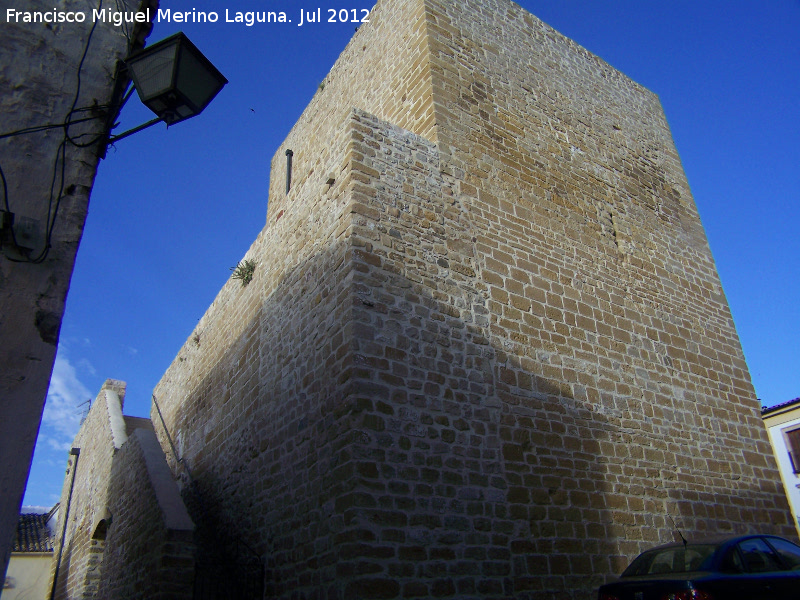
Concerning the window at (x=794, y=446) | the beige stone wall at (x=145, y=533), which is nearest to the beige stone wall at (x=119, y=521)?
the beige stone wall at (x=145, y=533)

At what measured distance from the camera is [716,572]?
4.55 m

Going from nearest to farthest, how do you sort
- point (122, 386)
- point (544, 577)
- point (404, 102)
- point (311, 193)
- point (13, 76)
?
1. point (13, 76)
2. point (544, 577)
3. point (311, 193)
4. point (404, 102)
5. point (122, 386)

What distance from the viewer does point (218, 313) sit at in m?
10.5

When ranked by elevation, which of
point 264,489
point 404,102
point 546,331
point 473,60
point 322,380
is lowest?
point 264,489

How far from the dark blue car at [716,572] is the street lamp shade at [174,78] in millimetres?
4564


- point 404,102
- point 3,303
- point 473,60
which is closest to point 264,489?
point 3,303

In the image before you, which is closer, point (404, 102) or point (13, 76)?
point (13, 76)

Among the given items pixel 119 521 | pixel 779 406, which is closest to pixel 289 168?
pixel 119 521

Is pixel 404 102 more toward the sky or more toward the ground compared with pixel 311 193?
more toward the sky

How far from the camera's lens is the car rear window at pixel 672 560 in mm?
4836

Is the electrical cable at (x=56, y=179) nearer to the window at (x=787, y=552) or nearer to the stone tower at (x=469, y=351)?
the stone tower at (x=469, y=351)

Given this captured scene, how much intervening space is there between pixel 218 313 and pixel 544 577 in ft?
22.8

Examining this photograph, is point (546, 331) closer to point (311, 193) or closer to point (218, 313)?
point (311, 193)

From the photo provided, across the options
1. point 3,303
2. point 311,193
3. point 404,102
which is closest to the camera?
point 3,303
